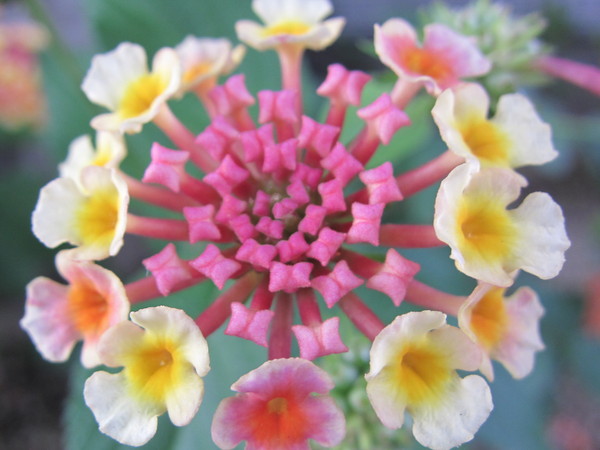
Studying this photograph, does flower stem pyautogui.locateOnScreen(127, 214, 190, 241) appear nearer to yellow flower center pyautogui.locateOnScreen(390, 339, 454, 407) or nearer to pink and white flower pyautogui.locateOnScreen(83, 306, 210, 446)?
pink and white flower pyautogui.locateOnScreen(83, 306, 210, 446)

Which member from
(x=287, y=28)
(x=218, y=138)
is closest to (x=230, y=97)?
(x=218, y=138)

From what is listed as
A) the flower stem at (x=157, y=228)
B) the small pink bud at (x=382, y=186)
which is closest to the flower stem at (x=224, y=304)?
the flower stem at (x=157, y=228)

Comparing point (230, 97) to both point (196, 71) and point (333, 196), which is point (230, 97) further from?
point (333, 196)

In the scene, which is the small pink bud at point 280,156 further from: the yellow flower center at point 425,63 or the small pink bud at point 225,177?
the yellow flower center at point 425,63

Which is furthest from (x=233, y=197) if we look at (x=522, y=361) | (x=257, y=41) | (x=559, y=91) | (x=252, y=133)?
(x=559, y=91)

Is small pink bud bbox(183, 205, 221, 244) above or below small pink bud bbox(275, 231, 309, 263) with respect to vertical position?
above

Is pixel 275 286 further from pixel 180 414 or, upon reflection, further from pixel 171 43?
pixel 171 43

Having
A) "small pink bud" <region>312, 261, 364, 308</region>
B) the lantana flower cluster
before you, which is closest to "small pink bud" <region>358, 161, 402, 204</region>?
the lantana flower cluster

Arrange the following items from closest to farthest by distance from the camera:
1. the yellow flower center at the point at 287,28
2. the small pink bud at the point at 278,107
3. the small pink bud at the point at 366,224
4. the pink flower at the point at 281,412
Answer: the pink flower at the point at 281,412
the small pink bud at the point at 366,224
the small pink bud at the point at 278,107
the yellow flower center at the point at 287,28
